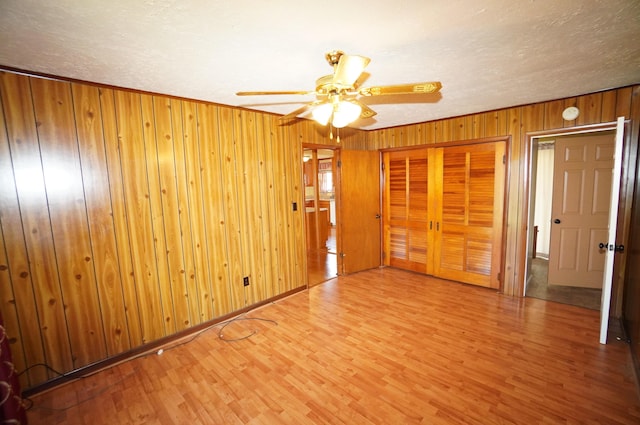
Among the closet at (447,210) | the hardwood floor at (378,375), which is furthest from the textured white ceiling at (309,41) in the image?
the hardwood floor at (378,375)

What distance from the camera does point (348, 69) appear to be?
1453 millimetres

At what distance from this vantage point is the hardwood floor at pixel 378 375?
1795 mm

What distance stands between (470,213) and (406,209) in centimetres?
95

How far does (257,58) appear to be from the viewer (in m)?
1.90

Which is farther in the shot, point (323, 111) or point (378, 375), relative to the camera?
point (378, 375)

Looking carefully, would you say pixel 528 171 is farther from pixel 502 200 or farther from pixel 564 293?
pixel 564 293

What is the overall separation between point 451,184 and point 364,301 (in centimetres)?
209

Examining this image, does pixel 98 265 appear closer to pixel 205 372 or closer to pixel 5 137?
pixel 5 137

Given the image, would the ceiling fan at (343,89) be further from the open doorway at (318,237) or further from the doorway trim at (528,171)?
the doorway trim at (528,171)

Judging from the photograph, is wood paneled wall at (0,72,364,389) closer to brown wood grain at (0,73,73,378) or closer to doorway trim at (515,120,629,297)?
brown wood grain at (0,73,73,378)

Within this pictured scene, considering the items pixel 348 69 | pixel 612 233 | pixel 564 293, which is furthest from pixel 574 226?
pixel 348 69

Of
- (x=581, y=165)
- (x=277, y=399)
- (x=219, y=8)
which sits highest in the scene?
(x=219, y=8)

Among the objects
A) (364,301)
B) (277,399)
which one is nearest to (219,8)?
(277,399)

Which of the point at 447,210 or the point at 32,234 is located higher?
the point at 32,234
